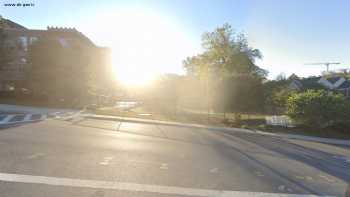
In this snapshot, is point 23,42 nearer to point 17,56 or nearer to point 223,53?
point 17,56

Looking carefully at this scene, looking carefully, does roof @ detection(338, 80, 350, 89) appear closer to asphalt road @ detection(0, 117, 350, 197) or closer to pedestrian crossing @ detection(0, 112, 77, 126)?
asphalt road @ detection(0, 117, 350, 197)

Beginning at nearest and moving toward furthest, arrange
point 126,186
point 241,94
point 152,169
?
point 126,186 → point 152,169 → point 241,94

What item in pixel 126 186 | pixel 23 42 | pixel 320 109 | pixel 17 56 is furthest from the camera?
pixel 23 42

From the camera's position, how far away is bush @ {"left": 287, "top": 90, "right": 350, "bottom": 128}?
15.5 m

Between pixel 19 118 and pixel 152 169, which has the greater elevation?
pixel 19 118

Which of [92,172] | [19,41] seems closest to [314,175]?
[92,172]

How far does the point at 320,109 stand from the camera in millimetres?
15562

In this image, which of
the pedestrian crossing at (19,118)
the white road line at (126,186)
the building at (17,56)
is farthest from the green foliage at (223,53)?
the white road line at (126,186)

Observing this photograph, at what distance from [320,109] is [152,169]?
42.7 ft

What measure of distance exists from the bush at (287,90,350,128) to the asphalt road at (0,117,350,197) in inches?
278

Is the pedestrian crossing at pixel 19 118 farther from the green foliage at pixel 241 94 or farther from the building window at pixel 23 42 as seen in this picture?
the building window at pixel 23 42

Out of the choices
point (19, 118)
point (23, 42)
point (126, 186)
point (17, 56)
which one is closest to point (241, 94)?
point (19, 118)

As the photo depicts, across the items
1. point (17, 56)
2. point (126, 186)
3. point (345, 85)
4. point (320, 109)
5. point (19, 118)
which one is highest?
point (17, 56)

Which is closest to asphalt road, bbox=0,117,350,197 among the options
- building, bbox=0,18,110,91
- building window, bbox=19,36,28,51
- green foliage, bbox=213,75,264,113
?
green foliage, bbox=213,75,264,113
